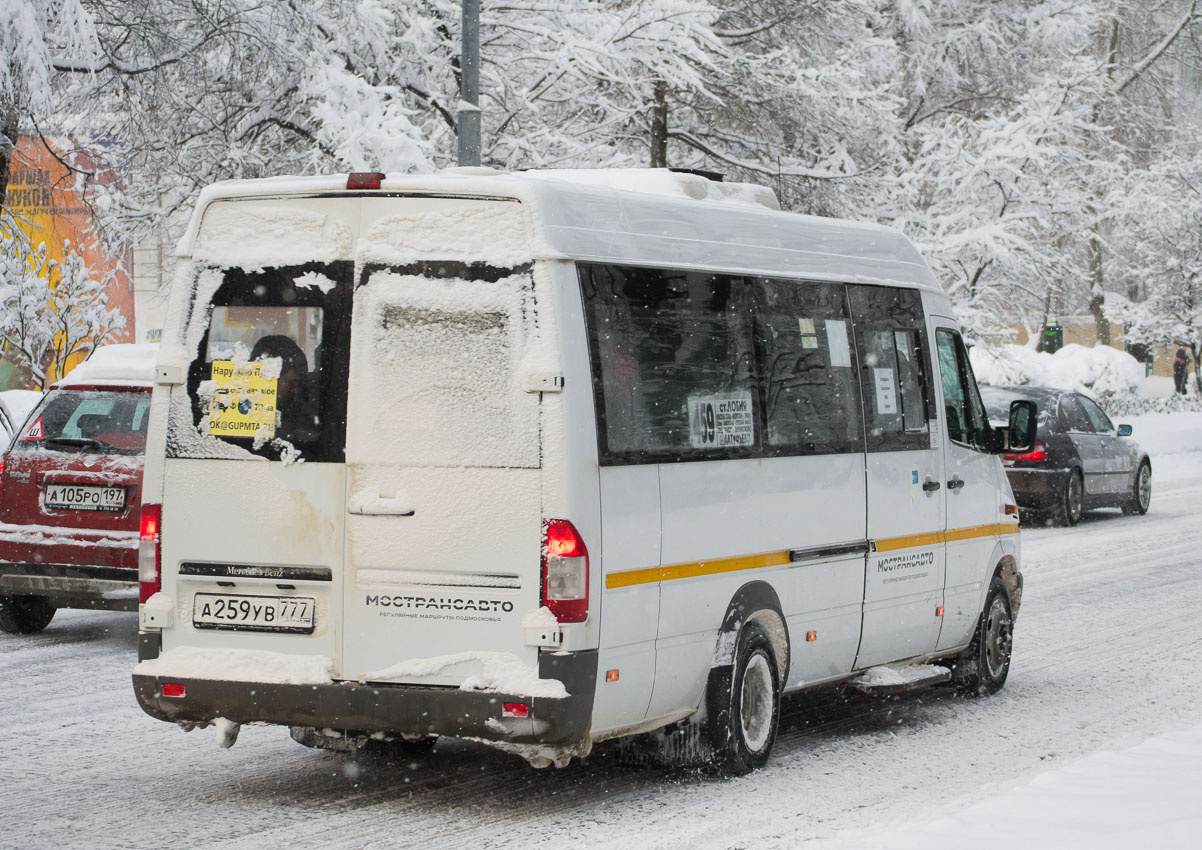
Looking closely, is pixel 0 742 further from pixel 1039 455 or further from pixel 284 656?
pixel 1039 455

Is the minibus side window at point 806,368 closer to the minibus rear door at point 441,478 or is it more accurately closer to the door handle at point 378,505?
the minibus rear door at point 441,478

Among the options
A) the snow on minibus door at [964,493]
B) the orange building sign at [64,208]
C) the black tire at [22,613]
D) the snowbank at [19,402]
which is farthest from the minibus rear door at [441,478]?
the snowbank at [19,402]

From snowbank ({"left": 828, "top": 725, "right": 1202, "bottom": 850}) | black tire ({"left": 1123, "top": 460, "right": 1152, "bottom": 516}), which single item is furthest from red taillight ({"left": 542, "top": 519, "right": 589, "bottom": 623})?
black tire ({"left": 1123, "top": 460, "right": 1152, "bottom": 516})

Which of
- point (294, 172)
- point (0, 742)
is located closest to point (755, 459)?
point (0, 742)

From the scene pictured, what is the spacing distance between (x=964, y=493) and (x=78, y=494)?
17.7ft

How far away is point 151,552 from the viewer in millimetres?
6516

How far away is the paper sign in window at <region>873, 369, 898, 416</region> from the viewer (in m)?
8.27

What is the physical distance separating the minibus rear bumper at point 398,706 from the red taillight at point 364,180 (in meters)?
1.88

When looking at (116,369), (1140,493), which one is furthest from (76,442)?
Result: (1140,493)

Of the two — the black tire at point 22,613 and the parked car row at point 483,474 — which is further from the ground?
the parked car row at point 483,474

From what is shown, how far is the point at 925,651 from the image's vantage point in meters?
8.74

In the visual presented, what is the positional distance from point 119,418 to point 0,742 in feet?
10.8

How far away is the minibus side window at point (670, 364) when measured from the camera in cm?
637

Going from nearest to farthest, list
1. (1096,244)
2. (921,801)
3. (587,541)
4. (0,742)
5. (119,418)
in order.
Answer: (587,541) < (921,801) < (0,742) < (119,418) < (1096,244)
